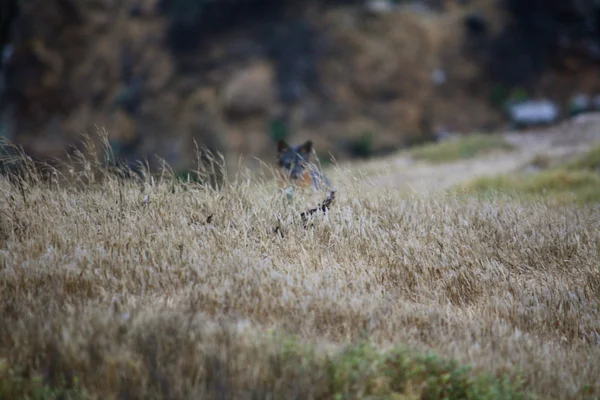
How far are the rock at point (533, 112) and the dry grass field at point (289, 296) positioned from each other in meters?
18.1

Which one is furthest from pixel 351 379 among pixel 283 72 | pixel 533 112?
pixel 533 112

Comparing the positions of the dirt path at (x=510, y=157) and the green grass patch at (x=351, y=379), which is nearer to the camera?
the green grass patch at (x=351, y=379)

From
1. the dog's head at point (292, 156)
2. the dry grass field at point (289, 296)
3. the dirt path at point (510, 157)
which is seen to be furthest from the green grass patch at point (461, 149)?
the dry grass field at point (289, 296)

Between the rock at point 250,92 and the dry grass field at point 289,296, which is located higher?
the rock at point 250,92

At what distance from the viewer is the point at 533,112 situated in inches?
896

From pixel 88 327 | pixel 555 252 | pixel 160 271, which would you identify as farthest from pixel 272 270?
pixel 555 252

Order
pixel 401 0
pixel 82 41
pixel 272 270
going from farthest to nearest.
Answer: pixel 401 0
pixel 82 41
pixel 272 270

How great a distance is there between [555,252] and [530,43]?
23066mm

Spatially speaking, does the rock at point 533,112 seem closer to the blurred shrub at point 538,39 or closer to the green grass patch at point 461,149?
the blurred shrub at point 538,39

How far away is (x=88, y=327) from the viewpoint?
10.1 ft

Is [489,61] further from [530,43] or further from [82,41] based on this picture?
[82,41]

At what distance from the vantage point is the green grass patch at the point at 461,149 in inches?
716

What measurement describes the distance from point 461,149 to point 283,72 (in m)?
8.41

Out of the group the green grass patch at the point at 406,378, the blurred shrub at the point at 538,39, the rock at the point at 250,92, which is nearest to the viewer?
the green grass patch at the point at 406,378
